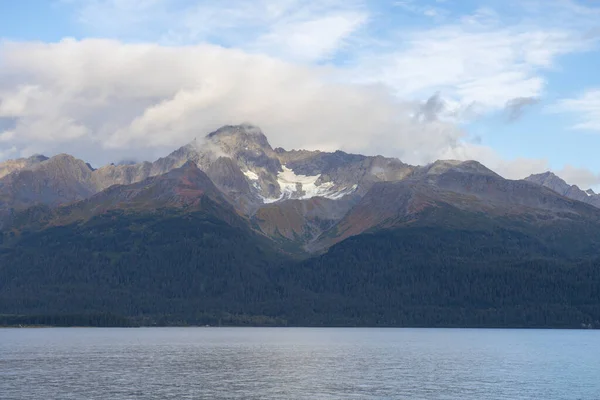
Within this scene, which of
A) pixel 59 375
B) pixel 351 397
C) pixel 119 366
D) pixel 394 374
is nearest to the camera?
pixel 351 397

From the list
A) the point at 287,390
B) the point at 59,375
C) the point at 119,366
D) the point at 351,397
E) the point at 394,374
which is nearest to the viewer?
the point at 351,397

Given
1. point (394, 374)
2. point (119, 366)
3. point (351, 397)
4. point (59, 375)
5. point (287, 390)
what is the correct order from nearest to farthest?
point (351, 397), point (287, 390), point (59, 375), point (394, 374), point (119, 366)

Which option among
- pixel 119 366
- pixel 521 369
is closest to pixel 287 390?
pixel 119 366

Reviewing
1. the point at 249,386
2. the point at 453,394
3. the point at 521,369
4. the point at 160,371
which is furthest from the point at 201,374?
the point at 521,369

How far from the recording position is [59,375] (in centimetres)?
17162

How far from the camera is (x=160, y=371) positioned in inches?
7279

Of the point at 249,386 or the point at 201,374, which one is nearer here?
the point at 249,386

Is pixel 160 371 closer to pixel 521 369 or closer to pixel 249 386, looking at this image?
pixel 249 386

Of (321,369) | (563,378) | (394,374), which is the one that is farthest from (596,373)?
(321,369)

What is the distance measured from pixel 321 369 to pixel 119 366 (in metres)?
49.7

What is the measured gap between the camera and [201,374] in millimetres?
180000

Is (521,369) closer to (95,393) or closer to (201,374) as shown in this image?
(201,374)

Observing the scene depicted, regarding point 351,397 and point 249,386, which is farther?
point 249,386

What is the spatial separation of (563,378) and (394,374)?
3728 cm
